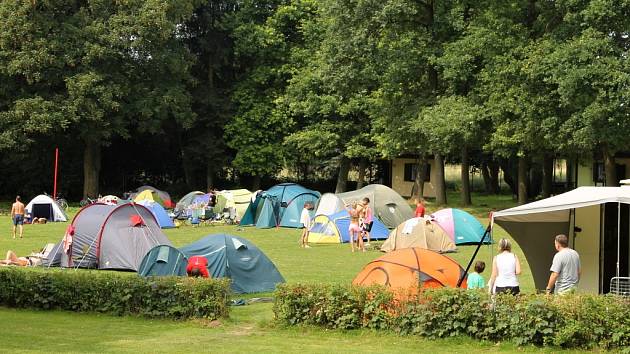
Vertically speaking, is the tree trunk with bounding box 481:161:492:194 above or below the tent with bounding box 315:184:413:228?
above

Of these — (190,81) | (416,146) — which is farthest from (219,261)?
(190,81)

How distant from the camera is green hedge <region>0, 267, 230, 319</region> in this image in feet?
Answer: 44.8

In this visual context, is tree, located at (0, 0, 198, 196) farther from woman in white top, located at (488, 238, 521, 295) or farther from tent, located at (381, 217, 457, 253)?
woman in white top, located at (488, 238, 521, 295)

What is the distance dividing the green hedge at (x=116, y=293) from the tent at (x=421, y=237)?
11.0 meters

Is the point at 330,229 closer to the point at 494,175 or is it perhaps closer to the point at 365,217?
the point at 365,217

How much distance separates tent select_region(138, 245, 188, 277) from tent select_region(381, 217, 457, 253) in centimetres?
874

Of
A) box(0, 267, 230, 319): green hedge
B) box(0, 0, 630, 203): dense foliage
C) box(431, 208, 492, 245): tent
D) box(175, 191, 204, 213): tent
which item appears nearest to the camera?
box(0, 267, 230, 319): green hedge

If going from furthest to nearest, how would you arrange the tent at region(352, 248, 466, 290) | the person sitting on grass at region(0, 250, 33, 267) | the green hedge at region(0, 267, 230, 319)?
the person sitting on grass at region(0, 250, 33, 267), the tent at region(352, 248, 466, 290), the green hedge at region(0, 267, 230, 319)

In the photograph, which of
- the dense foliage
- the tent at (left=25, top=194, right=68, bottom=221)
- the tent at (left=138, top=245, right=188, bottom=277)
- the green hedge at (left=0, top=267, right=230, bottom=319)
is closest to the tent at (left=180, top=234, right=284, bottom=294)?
the tent at (left=138, top=245, right=188, bottom=277)

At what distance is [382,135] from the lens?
4238 centimetres

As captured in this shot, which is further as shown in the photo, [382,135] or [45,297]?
[382,135]

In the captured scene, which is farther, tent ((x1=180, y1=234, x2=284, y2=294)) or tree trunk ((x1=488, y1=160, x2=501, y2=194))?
tree trunk ((x1=488, y1=160, x2=501, y2=194))

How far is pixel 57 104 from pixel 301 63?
46.5ft

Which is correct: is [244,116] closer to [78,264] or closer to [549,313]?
[78,264]
